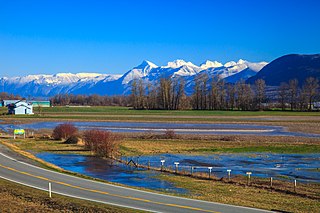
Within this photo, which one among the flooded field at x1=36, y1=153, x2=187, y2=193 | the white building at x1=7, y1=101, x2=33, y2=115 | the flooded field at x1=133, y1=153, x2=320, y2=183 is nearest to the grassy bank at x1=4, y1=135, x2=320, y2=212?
the flooded field at x1=36, y1=153, x2=187, y2=193

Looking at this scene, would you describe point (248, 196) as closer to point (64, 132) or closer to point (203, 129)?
point (64, 132)

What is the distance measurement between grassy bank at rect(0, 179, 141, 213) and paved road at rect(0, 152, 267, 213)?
52.0 inches

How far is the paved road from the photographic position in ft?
77.0

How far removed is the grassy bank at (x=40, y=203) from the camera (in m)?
22.0

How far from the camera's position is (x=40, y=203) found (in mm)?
23641

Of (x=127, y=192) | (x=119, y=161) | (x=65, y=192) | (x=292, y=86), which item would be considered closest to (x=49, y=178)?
(x=65, y=192)

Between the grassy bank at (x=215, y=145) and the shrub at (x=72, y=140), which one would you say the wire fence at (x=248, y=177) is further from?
the shrub at (x=72, y=140)

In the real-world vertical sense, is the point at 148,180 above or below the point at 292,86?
below

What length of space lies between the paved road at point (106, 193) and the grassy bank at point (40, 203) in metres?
1.32

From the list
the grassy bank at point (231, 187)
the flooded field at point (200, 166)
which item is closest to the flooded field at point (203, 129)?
the grassy bank at point (231, 187)

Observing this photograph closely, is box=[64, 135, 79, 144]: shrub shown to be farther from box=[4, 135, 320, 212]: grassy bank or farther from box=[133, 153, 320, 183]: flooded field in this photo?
box=[133, 153, 320, 183]: flooded field

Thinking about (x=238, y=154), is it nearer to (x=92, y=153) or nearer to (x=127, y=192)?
(x=92, y=153)

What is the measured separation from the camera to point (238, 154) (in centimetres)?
5409

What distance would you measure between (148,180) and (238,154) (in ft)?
72.0
